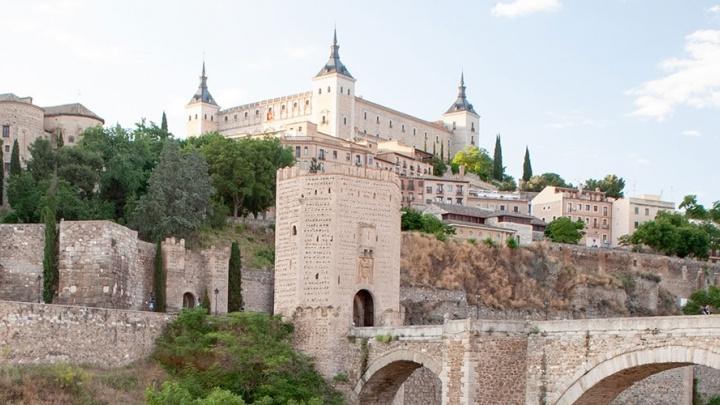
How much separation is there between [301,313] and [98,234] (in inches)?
313

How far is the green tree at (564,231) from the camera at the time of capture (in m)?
74.5

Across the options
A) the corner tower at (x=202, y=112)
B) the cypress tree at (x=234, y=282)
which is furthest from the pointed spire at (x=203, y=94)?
the cypress tree at (x=234, y=282)

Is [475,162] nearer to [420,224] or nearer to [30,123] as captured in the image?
[420,224]

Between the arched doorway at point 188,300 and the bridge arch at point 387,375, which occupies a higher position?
the arched doorway at point 188,300

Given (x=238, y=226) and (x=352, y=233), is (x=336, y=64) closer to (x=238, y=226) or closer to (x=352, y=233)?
A: (x=238, y=226)

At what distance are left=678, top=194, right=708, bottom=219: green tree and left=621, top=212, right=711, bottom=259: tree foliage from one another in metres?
12.4

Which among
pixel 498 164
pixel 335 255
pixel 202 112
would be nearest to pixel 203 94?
pixel 202 112

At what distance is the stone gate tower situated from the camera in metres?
35.2

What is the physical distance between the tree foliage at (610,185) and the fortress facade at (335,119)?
665 inches

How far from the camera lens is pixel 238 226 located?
5075 cm

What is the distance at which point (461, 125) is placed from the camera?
118938 millimetres

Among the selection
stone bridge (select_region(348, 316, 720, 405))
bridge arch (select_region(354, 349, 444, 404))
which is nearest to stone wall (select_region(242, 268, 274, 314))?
bridge arch (select_region(354, 349, 444, 404))

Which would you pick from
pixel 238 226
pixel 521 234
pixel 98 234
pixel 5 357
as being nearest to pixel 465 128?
pixel 521 234

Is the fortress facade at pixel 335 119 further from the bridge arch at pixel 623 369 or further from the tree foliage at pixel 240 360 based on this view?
the bridge arch at pixel 623 369
